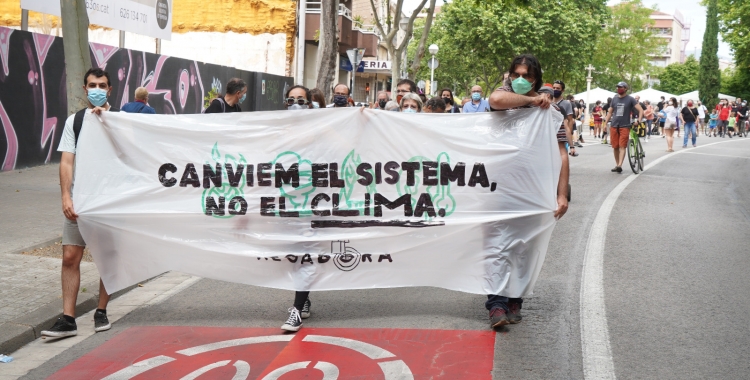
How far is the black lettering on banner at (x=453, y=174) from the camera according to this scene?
600 cm

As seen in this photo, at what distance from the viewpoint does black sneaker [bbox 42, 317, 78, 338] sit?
223 inches

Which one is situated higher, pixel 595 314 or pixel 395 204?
pixel 395 204

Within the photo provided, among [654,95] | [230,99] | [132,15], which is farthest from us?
[654,95]

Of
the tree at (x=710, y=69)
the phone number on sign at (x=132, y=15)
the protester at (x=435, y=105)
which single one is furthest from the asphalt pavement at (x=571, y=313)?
the tree at (x=710, y=69)

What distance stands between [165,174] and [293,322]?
4.86 feet

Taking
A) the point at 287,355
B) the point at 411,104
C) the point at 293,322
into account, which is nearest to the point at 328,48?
the point at 411,104

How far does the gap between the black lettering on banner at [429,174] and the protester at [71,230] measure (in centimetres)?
237

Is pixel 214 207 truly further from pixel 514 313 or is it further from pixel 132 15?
pixel 132 15

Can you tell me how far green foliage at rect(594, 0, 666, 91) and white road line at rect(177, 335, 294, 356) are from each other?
8428cm

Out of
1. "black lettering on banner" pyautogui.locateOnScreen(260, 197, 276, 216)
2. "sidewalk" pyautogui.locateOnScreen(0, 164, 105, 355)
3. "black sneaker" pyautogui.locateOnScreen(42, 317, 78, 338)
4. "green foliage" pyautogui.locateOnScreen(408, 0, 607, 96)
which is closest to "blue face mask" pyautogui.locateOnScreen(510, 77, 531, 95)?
"black lettering on banner" pyautogui.locateOnScreen(260, 197, 276, 216)

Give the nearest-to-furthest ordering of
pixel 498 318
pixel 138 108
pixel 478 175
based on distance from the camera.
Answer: pixel 498 318
pixel 478 175
pixel 138 108

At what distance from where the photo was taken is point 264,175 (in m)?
6.11

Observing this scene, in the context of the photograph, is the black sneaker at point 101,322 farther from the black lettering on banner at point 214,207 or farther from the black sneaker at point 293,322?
the black sneaker at point 293,322

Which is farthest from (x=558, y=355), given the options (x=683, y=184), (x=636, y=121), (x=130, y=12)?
Answer: (x=130, y=12)
